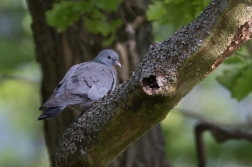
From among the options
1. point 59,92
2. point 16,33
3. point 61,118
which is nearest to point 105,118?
point 59,92

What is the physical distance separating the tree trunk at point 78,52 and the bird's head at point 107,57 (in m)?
0.28

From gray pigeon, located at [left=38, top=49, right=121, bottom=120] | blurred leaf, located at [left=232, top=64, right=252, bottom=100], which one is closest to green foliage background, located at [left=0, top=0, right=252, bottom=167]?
gray pigeon, located at [left=38, top=49, right=121, bottom=120]

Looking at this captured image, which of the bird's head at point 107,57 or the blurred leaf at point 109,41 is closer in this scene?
the bird's head at point 107,57

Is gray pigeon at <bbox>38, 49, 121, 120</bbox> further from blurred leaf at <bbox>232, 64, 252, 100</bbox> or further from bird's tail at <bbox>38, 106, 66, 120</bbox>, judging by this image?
blurred leaf at <bbox>232, 64, 252, 100</bbox>

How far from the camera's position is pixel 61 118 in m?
4.91

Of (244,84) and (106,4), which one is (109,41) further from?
(244,84)

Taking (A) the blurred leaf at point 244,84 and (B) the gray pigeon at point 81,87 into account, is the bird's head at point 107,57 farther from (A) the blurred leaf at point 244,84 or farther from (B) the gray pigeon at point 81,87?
(A) the blurred leaf at point 244,84

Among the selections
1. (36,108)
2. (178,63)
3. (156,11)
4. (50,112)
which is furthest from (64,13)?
(36,108)

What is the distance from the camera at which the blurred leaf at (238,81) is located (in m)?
3.78

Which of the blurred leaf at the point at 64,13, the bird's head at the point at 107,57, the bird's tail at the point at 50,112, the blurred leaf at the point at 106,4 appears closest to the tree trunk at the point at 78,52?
the bird's head at the point at 107,57

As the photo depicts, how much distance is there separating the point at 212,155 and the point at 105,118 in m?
4.43

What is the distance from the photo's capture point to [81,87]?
12.0 ft

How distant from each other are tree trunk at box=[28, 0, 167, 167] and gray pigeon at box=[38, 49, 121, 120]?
2.68 feet

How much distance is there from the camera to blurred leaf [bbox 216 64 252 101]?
12.4 ft
